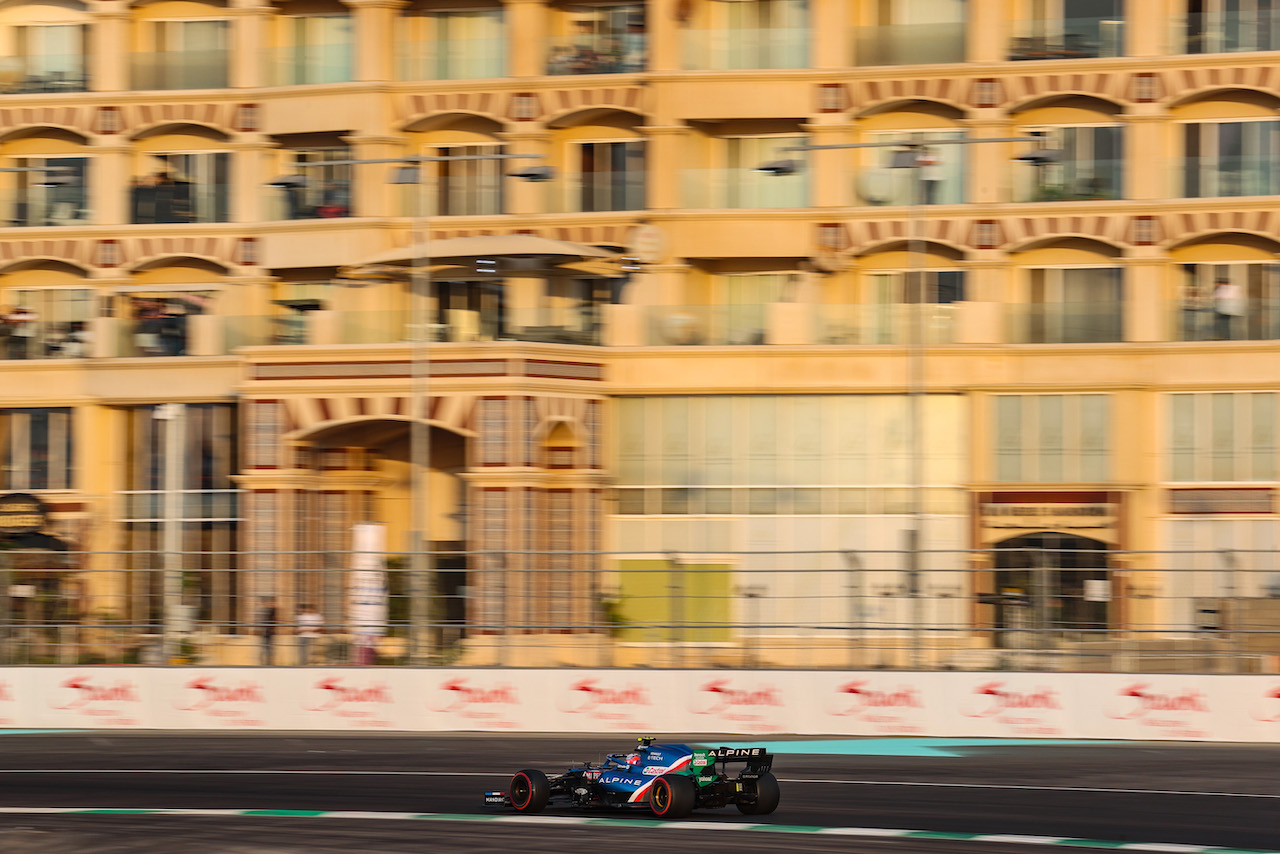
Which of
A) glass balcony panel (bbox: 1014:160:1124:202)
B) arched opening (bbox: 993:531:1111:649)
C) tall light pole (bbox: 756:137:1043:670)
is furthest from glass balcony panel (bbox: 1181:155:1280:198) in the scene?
arched opening (bbox: 993:531:1111:649)

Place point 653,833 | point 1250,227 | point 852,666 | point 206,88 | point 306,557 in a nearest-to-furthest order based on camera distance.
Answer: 1. point 653,833
2. point 852,666
3. point 306,557
4. point 1250,227
5. point 206,88

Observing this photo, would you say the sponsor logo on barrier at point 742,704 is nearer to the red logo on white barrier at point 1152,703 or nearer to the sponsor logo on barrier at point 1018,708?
the sponsor logo on barrier at point 1018,708

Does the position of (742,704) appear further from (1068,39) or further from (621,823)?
(1068,39)

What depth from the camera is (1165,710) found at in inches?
1129

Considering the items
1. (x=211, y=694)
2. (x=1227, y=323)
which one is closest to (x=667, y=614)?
(x=211, y=694)

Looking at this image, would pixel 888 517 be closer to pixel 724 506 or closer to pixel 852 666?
pixel 724 506

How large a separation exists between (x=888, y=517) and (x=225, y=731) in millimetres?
17211

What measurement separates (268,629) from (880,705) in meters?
10.1

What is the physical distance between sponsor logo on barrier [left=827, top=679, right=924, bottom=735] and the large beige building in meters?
9.37

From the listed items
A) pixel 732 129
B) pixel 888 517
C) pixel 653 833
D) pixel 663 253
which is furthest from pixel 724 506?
pixel 653 833

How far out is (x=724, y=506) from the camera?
1754 inches

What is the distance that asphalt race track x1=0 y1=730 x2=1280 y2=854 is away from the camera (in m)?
18.9

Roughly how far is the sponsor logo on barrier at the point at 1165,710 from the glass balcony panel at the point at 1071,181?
70.2 feet

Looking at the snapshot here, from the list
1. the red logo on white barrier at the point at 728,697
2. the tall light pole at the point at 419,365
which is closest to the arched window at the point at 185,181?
the tall light pole at the point at 419,365
